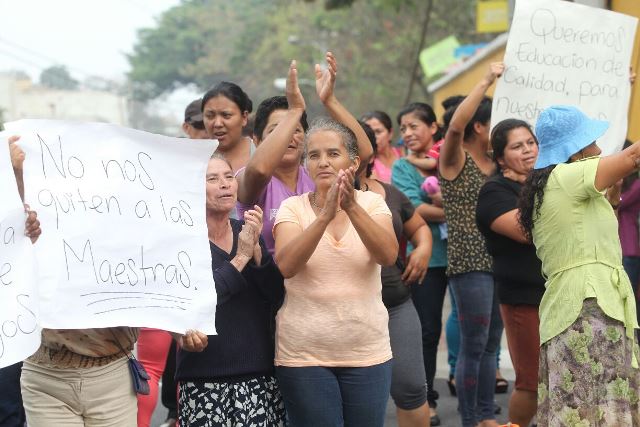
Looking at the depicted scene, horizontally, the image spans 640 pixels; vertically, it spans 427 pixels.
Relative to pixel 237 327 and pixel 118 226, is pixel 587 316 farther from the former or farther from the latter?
pixel 118 226

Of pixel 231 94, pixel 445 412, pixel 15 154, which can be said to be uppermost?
pixel 231 94

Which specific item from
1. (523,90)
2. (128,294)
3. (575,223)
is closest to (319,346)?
(128,294)

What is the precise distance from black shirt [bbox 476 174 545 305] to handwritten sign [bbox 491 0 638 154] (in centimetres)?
66

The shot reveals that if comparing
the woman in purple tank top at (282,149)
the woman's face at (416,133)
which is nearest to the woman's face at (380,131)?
the woman's face at (416,133)

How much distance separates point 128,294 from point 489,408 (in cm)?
297

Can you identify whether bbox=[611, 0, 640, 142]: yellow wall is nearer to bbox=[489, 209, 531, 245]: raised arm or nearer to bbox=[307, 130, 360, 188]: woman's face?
bbox=[489, 209, 531, 245]: raised arm

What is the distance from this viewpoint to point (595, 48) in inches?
245

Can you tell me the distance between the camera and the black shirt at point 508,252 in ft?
17.8

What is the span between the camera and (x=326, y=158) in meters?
4.54

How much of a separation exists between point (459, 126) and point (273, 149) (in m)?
1.56

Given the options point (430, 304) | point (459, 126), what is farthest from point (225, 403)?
point (430, 304)

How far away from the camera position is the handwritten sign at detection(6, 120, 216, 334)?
3.84m

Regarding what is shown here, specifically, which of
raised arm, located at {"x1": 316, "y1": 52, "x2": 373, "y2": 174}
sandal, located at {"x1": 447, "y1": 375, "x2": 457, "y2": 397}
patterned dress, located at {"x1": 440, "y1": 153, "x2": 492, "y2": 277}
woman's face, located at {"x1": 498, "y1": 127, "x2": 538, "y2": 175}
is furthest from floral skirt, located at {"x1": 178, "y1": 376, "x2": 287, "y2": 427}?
sandal, located at {"x1": 447, "y1": 375, "x2": 457, "y2": 397}

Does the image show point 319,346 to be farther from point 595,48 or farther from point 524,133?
point 595,48
